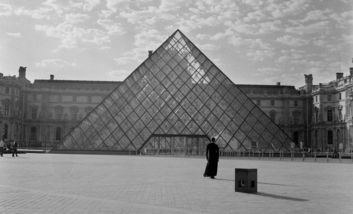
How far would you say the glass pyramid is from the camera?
31.9 m

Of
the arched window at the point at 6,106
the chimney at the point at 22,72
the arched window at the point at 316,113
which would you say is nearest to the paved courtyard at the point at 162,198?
the arched window at the point at 6,106

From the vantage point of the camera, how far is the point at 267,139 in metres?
31.5

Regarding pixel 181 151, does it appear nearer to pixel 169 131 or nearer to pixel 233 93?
pixel 169 131

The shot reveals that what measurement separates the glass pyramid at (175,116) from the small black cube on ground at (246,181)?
21.9 meters

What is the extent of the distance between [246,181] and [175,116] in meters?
23.9

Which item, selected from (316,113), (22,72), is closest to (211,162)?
(316,113)

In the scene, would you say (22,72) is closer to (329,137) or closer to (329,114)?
(329,114)

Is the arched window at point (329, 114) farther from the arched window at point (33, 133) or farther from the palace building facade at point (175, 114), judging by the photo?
the arched window at point (33, 133)

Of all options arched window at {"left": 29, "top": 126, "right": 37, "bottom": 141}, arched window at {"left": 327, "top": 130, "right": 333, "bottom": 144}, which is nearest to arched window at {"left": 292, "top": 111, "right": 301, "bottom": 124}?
arched window at {"left": 327, "top": 130, "right": 333, "bottom": 144}

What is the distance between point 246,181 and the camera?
9336 millimetres

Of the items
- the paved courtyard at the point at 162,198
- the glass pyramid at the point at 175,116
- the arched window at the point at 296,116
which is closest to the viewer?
the paved courtyard at the point at 162,198

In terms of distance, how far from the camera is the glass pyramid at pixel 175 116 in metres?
31.9

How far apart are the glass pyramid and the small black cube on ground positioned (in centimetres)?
2187

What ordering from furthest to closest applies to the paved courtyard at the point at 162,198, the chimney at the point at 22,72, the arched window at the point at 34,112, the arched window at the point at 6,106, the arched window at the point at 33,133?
the chimney at the point at 22,72 < the arched window at the point at 34,112 < the arched window at the point at 33,133 < the arched window at the point at 6,106 < the paved courtyard at the point at 162,198
